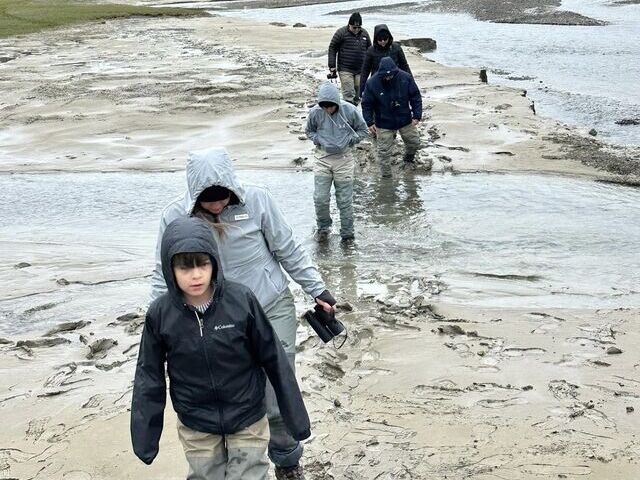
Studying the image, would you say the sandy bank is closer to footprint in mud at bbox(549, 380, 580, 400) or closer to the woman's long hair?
footprint in mud at bbox(549, 380, 580, 400)

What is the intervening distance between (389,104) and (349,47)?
3837 mm

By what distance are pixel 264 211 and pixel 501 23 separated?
114 ft

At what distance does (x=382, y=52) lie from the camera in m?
12.8

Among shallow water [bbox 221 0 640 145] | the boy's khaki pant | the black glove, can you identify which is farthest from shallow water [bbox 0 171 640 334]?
shallow water [bbox 221 0 640 145]

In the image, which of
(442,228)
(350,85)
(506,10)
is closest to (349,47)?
(350,85)

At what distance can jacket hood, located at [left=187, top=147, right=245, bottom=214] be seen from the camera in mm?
3934

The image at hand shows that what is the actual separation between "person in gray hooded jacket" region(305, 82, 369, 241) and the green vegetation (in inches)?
1156

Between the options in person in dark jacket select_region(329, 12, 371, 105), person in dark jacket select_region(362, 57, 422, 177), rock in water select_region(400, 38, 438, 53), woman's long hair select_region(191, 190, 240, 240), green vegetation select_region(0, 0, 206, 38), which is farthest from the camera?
green vegetation select_region(0, 0, 206, 38)

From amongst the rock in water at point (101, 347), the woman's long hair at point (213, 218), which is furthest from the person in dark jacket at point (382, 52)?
the woman's long hair at point (213, 218)

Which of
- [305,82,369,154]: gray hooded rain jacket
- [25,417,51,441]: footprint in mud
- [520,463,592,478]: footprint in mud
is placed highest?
[305,82,369,154]: gray hooded rain jacket

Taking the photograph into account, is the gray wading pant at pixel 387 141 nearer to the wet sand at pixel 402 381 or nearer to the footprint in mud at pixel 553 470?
the wet sand at pixel 402 381

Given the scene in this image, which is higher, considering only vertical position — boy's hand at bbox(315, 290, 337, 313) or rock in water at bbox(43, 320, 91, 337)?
boy's hand at bbox(315, 290, 337, 313)

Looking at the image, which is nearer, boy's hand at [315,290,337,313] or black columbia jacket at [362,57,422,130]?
boy's hand at [315,290,337,313]

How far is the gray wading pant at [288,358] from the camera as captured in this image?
4.29 m
